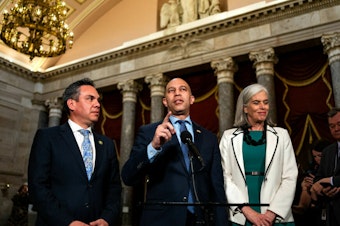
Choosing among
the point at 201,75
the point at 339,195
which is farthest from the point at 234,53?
the point at 339,195

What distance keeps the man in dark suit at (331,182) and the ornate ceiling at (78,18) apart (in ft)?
35.0

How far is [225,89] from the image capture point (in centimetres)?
852

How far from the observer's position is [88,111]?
2.55m

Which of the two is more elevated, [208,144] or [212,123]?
[212,123]

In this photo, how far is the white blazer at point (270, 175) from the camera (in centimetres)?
230

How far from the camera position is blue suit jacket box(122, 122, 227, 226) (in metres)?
2.06

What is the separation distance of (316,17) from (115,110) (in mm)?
7103

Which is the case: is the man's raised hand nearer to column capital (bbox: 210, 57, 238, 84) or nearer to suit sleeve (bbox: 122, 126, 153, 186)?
suit sleeve (bbox: 122, 126, 153, 186)

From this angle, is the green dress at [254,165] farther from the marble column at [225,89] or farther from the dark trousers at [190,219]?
the marble column at [225,89]

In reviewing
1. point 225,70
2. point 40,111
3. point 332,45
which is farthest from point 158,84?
point 40,111

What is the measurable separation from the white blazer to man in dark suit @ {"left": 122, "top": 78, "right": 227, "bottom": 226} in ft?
0.47

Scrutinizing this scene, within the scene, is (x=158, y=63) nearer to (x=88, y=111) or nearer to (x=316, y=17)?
(x=316, y=17)

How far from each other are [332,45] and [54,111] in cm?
959

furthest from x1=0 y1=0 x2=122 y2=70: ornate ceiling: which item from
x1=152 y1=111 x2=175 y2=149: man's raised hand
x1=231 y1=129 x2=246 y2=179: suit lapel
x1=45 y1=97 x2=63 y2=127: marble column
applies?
x1=152 y1=111 x2=175 y2=149: man's raised hand
